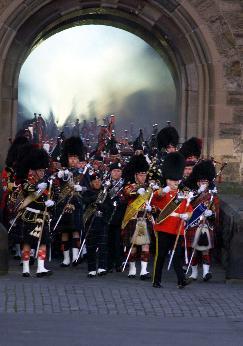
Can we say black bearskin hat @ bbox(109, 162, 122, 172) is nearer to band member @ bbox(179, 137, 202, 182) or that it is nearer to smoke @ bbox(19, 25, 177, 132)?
band member @ bbox(179, 137, 202, 182)

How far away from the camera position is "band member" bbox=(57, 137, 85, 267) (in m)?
14.9

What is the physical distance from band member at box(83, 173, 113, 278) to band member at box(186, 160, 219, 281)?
98 cm

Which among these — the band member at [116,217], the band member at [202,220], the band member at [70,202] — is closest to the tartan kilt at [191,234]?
the band member at [202,220]

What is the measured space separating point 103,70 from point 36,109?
1.43 metres

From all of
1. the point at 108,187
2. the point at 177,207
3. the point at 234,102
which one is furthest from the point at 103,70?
the point at 177,207

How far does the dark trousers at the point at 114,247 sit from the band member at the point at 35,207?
40.2 inches

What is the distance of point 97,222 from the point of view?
14539 millimetres

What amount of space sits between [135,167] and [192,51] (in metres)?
5.54

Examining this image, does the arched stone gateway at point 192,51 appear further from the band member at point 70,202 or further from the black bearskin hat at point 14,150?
the band member at point 70,202

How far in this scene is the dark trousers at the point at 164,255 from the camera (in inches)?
Answer: 519

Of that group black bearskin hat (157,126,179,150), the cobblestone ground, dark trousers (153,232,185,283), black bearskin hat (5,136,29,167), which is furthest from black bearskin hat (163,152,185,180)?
black bearskin hat (5,136,29,167)

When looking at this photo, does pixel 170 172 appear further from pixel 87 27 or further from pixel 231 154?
pixel 87 27

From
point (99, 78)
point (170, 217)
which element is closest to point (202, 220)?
point (170, 217)

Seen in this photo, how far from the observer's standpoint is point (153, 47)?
2108 cm
